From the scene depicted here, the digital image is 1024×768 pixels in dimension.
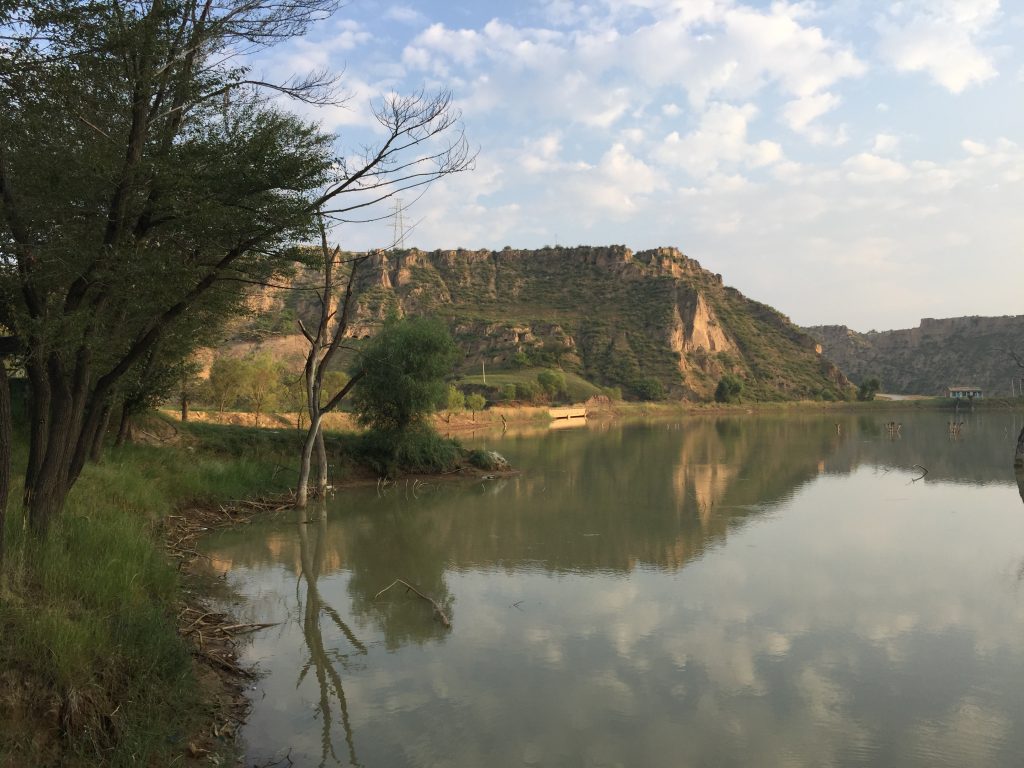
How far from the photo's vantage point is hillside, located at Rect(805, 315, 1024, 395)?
12456 centimetres

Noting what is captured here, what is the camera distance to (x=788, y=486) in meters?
22.8

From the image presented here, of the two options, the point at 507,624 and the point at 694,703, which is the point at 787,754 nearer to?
the point at 694,703

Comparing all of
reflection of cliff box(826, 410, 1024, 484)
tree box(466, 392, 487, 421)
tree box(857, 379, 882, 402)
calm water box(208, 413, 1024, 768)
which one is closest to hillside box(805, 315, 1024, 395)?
tree box(857, 379, 882, 402)

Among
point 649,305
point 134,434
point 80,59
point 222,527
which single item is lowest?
point 222,527

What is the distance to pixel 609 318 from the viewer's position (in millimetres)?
110312

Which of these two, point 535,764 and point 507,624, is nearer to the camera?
point 535,764

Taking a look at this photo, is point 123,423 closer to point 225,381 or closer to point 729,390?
point 225,381

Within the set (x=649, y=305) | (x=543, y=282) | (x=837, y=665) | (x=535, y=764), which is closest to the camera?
(x=535, y=764)

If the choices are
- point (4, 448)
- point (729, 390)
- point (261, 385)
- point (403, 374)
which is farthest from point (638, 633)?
point (729, 390)

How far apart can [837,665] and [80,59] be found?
9.84 meters

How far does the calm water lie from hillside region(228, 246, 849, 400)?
70.5 meters

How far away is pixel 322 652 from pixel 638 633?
3.73m

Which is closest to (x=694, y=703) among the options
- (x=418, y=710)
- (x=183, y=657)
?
(x=418, y=710)

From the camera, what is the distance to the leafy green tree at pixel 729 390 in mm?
89750
